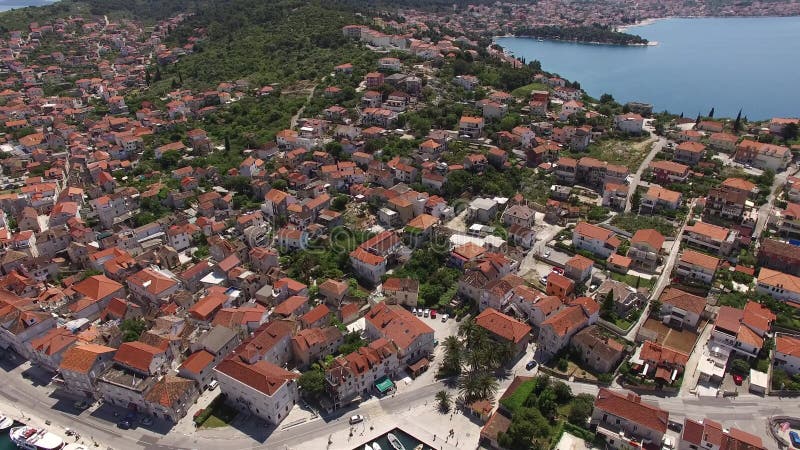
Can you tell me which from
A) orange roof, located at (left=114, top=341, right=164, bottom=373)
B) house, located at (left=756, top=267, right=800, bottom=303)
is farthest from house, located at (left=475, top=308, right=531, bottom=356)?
orange roof, located at (left=114, top=341, right=164, bottom=373)

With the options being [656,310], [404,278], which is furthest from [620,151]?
[404,278]

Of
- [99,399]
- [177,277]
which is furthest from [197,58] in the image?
[99,399]

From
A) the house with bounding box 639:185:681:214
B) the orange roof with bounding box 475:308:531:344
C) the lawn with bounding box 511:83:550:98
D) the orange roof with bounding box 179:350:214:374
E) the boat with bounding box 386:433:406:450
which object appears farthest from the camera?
the lawn with bounding box 511:83:550:98

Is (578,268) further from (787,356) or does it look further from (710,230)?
(787,356)

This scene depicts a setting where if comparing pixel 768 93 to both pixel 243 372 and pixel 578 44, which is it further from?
pixel 243 372

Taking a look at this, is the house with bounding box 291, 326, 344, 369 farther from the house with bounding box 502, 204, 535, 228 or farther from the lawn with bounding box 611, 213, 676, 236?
the lawn with bounding box 611, 213, 676, 236

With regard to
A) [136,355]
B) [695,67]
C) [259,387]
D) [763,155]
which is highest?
[136,355]
